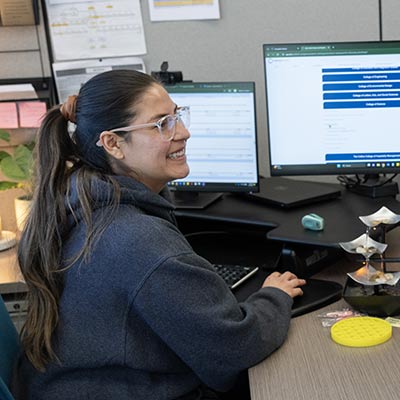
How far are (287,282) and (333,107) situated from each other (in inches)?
21.8

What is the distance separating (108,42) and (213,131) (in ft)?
1.53

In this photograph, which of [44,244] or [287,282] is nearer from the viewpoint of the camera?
→ [44,244]

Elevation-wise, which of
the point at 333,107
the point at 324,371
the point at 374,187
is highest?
the point at 333,107

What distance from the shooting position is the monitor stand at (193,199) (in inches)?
67.2

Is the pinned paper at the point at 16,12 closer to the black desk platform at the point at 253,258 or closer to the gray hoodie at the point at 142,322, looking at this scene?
the black desk platform at the point at 253,258

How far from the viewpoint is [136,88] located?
1225 mm

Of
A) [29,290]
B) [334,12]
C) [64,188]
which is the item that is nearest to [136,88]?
[64,188]

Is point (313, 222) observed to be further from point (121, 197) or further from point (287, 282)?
point (121, 197)

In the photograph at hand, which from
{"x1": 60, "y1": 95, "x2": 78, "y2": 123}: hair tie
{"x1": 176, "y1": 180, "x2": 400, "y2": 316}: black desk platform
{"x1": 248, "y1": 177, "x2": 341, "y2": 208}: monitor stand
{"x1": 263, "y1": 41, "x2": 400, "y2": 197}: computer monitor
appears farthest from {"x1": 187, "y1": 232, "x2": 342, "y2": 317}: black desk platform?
{"x1": 60, "y1": 95, "x2": 78, "y2": 123}: hair tie

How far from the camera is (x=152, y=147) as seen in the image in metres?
1.24

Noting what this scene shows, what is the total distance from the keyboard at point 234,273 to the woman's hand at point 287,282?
8 centimetres

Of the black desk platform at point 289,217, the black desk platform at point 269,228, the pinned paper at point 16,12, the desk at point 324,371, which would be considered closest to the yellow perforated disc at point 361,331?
the desk at point 324,371

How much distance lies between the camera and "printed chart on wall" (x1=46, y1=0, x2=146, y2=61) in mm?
1876

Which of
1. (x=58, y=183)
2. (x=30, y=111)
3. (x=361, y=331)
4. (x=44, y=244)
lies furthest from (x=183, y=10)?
(x=361, y=331)
